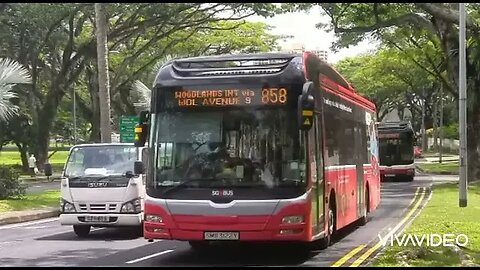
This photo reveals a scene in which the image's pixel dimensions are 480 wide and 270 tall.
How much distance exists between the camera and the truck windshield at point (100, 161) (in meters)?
16.5

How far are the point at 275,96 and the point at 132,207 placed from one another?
212 inches

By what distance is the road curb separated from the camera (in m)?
20.8

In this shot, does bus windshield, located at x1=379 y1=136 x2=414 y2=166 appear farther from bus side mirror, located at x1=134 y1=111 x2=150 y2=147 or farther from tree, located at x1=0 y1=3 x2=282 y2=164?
bus side mirror, located at x1=134 y1=111 x2=150 y2=147

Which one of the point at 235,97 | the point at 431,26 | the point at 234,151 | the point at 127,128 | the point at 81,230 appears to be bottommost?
the point at 81,230

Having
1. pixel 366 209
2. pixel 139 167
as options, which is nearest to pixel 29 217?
pixel 139 167

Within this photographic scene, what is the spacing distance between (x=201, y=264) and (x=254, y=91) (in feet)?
9.17

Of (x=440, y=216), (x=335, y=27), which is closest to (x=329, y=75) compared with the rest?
(x=440, y=216)

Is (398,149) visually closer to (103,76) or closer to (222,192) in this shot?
(103,76)

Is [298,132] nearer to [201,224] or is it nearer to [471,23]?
[201,224]

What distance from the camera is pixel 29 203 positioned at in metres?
24.4

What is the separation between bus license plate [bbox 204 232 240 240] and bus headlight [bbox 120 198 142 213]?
475cm

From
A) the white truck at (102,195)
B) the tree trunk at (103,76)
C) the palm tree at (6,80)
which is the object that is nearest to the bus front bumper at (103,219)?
the white truck at (102,195)

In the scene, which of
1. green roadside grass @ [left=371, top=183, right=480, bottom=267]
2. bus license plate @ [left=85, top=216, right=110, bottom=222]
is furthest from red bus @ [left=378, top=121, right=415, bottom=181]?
bus license plate @ [left=85, top=216, right=110, bottom=222]
